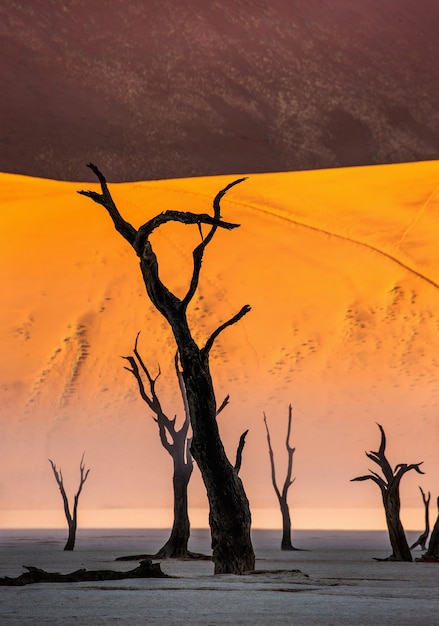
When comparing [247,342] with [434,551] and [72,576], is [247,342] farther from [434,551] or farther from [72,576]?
[72,576]

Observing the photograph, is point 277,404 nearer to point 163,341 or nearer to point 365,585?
point 163,341

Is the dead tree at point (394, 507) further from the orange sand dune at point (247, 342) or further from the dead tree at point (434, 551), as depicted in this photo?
the orange sand dune at point (247, 342)

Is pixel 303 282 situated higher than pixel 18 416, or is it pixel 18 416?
pixel 303 282

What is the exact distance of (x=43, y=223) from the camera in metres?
54.6

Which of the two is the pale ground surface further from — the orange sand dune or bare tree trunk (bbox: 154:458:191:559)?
the orange sand dune

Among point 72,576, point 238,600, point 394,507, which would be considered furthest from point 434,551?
point 238,600

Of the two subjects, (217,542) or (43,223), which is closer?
(217,542)

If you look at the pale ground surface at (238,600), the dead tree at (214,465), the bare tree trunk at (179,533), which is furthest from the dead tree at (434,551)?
the dead tree at (214,465)

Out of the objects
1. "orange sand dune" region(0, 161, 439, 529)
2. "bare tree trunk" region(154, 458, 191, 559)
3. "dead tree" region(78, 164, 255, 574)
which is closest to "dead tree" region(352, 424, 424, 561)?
"bare tree trunk" region(154, 458, 191, 559)

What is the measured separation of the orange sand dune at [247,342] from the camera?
43.3m

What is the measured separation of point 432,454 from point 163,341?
33.1 feet

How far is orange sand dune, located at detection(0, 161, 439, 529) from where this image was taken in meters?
43.3

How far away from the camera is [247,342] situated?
47344 millimetres

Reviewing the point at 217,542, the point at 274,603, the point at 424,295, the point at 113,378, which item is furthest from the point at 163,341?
the point at 274,603
